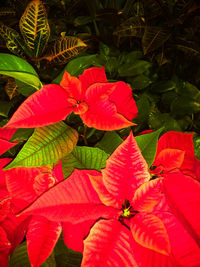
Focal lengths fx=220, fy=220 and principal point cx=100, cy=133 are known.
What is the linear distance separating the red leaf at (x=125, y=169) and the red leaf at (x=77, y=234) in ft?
0.26

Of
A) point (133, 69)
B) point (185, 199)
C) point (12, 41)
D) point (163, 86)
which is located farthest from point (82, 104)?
point (163, 86)

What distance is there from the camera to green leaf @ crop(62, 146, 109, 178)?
1.52 feet

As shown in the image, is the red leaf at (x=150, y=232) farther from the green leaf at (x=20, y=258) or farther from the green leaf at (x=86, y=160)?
the green leaf at (x=20, y=258)

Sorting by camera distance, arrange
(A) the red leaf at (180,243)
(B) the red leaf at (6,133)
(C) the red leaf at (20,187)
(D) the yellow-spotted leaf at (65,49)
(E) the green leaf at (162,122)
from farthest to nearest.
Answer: (E) the green leaf at (162,122), (D) the yellow-spotted leaf at (65,49), (B) the red leaf at (6,133), (C) the red leaf at (20,187), (A) the red leaf at (180,243)

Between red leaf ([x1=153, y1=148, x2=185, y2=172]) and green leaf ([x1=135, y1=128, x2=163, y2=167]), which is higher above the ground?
green leaf ([x1=135, y1=128, x2=163, y2=167])

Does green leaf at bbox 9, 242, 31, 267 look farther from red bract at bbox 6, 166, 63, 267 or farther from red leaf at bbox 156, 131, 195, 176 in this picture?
red leaf at bbox 156, 131, 195, 176

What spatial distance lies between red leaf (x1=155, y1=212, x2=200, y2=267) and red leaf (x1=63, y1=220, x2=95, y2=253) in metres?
0.13

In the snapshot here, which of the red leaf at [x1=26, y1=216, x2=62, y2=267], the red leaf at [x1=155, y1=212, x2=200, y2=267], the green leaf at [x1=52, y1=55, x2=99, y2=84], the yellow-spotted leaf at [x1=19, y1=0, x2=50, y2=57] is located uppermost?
the yellow-spotted leaf at [x1=19, y1=0, x2=50, y2=57]

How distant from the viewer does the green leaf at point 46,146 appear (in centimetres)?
42

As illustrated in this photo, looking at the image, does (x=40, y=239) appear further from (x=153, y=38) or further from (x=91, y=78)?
(x=153, y=38)

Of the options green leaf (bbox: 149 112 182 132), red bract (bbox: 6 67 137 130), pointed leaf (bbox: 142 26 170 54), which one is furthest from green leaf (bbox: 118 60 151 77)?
red bract (bbox: 6 67 137 130)

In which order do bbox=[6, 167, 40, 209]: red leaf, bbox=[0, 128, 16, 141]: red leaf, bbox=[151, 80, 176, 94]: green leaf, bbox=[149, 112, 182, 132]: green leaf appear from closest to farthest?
1. bbox=[6, 167, 40, 209]: red leaf
2. bbox=[0, 128, 16, 141]: red leaf
3. bbox=[149, 112, 182, 132]: green leaf
4. bbox=[151, 80, 176, 94]: green leaf

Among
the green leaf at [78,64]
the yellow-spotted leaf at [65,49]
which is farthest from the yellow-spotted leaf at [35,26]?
the green leaf at [78,64]

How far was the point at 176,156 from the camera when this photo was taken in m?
0.47
